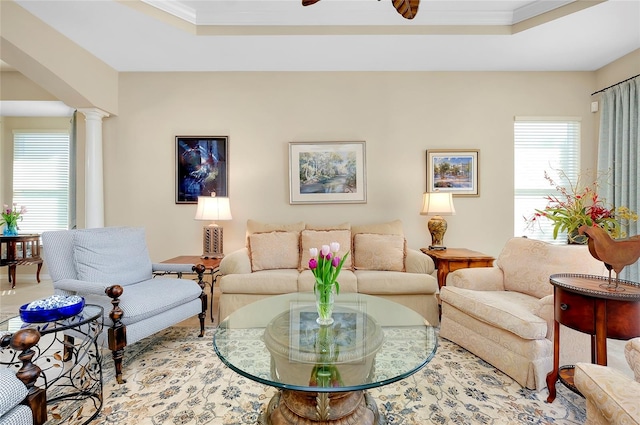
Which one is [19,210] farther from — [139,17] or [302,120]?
[302,120]

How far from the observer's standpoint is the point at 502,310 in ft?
6.81

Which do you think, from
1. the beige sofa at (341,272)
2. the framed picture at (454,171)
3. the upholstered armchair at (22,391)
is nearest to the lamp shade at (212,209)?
the beige sofa at (341,272)

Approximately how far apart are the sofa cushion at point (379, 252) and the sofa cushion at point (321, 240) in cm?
13

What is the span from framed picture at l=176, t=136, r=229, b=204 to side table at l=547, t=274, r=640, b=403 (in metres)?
3.45

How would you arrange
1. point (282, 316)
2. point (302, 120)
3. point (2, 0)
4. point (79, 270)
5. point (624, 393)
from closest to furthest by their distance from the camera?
point (624, 393)
point (282, 316)
point (79, 270)
point (2, 0)
point (302, 120)

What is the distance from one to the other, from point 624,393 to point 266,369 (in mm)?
1313

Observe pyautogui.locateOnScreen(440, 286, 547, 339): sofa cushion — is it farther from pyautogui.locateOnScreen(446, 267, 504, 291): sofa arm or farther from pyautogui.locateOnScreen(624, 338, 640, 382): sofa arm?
pyautogui.locateOnScreen(624, 338, 640, 382): sofa arm

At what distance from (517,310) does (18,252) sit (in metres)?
6.03

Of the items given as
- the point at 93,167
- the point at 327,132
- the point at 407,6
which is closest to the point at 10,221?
the point at 93,167

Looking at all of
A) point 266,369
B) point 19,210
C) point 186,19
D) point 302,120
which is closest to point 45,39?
point 186,19

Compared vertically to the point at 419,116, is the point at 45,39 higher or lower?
higher

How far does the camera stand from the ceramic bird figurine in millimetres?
1590

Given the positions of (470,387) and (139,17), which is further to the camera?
(139,17)

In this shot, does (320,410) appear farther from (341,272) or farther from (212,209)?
(212,209)
